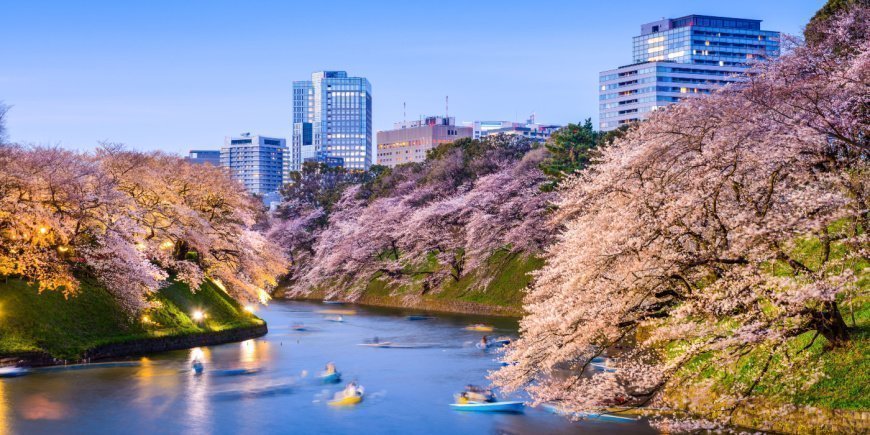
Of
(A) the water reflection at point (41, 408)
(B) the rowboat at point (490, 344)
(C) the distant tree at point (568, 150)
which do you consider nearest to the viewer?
(A) the water reflection at point (41, 408)

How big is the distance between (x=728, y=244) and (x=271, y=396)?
17906 mm

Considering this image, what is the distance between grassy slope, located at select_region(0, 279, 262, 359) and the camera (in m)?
34.1

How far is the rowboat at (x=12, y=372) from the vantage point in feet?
103

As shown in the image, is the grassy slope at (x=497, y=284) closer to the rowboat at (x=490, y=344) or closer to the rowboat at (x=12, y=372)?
the rowboat at (x=490, y=344)

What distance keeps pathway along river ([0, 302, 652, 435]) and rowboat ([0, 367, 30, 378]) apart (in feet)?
1.61

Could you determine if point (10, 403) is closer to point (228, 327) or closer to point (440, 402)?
point (440, 402)

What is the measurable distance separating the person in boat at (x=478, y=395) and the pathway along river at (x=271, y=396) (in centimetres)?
76

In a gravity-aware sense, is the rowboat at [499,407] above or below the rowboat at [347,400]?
above

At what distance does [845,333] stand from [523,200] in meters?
39.4

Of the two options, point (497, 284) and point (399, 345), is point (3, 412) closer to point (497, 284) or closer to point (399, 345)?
point (399, 345)

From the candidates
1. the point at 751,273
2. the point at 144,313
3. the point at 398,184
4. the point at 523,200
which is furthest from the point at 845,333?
the point at 398,184

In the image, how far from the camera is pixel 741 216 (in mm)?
18016

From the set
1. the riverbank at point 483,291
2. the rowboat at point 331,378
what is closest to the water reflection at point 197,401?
the rowboat at point 331,378

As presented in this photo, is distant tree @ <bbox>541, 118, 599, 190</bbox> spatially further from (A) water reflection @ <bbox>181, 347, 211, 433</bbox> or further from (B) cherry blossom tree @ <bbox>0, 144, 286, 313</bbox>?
(A) water reflection @ <bbox>181, 347, 211, 433</bbox>
